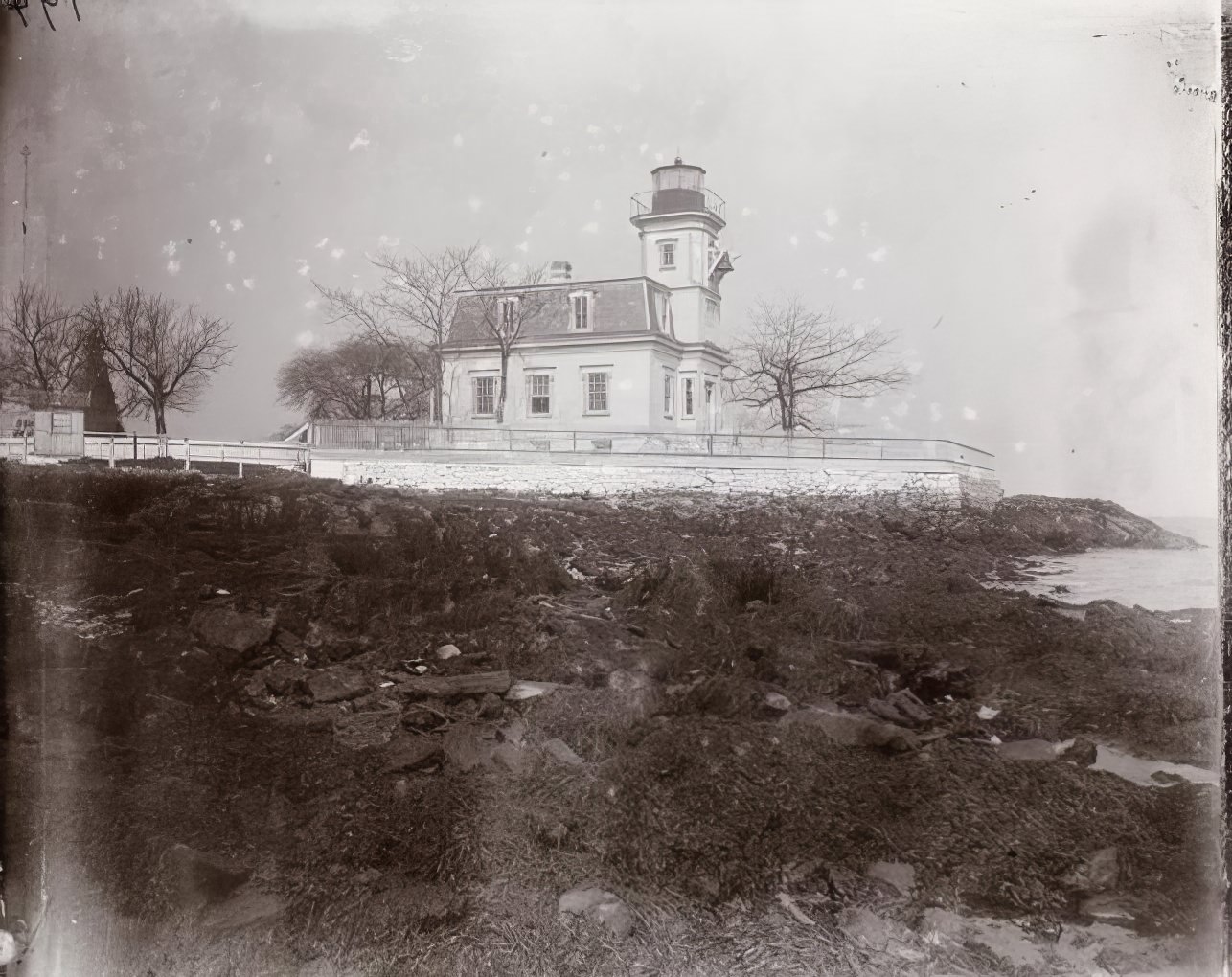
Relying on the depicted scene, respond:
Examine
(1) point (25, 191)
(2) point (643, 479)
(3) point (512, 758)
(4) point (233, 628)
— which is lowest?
(3) point (512, 758)

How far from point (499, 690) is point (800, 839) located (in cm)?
110

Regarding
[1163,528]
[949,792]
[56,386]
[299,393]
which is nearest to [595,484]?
[299,393]

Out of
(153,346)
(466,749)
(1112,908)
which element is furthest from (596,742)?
(153,346)

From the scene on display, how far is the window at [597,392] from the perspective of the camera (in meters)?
Answer: 3.02

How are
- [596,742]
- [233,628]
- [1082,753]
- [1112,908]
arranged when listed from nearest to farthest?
[1112,908], [1082,753], [596,742], [233,628]

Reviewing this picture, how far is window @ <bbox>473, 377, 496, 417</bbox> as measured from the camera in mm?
3006

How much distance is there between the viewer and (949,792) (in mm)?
2516

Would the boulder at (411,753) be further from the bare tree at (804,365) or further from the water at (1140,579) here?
the water at (1140,579)

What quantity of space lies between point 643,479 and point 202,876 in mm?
2011

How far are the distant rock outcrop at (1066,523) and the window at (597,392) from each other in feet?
4.72

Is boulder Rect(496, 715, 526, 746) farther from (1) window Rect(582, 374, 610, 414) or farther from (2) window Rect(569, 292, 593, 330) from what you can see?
(2) window Rect(569, 292, 593, 330)

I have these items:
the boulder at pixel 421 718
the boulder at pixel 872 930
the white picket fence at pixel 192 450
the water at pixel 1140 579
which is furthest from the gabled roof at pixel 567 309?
the boulder at pixel 872 930

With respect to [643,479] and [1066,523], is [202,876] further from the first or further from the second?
[1066,523]

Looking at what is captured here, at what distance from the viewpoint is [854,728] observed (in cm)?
260
